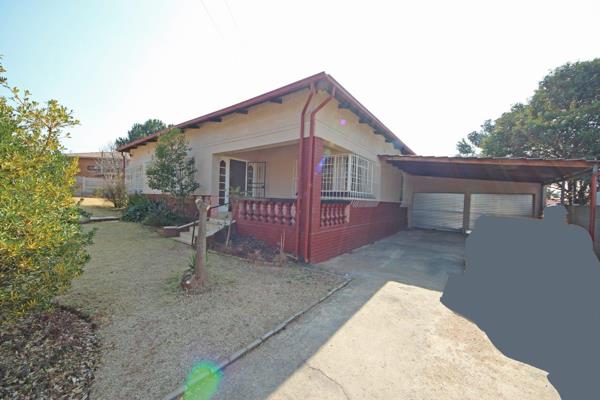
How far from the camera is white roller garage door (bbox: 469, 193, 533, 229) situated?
13.1 metres

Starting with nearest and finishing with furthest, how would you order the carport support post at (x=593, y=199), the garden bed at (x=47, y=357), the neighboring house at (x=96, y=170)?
the garden bed at (x=47, y=357)
the carport support post at (x=593, y=199)
the neighboring house at (x=96, y=170)

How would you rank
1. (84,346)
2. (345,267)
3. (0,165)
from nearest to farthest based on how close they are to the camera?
(0,165) < (84,346) < (345,267)

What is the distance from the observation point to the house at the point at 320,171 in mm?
5957

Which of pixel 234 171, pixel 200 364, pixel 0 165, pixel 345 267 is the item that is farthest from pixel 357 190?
pixel 0 165

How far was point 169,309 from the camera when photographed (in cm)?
336

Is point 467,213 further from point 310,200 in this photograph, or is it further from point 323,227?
point 310,200

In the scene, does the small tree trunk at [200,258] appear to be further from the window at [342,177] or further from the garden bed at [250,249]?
the window at [342,177]

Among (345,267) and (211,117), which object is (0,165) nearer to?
(345,267)

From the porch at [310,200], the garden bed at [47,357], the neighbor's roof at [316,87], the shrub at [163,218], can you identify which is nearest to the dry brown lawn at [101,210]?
the shrub at [163,218]

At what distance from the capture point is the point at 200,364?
2.29 m

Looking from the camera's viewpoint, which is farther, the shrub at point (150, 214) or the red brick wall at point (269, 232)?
the shrub at point (150, 214)

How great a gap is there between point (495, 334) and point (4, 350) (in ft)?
17.8

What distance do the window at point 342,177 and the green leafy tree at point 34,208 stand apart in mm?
5890

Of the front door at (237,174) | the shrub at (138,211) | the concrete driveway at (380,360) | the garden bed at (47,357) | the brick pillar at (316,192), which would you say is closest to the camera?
the garden bed at (47,357)
